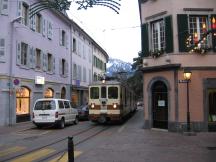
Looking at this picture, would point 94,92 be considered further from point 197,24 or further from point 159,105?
point 197,24

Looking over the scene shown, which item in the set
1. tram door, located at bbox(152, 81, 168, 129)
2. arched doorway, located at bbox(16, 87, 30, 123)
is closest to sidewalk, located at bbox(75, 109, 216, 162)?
tram door, located at bbox(152, 81, 168, 129)

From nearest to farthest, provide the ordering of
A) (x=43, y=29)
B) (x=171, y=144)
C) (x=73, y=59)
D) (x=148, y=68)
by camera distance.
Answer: (x=171, y=144) → (x=148, y=68) → (x=43, y=29) → (x=73, y=59)

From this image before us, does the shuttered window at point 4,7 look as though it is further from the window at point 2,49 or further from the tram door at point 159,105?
the tram door at point 159,105

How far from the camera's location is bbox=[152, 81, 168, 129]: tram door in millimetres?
21391

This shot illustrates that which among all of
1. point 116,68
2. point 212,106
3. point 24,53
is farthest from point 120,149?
point 116,68

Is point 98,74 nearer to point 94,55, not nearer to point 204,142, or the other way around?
point 94,55

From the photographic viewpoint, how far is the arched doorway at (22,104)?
28514 mm

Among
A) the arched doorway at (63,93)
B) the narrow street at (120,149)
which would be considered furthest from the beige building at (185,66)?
the arched doorway at (63,93)

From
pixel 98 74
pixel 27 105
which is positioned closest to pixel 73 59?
pixel 27 105

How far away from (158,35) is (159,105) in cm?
391

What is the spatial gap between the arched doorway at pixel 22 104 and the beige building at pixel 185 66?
11.3m

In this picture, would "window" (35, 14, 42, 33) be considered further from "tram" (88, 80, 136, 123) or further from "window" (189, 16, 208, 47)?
"window" (189, 16, 208, 47)

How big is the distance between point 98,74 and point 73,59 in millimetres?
19719

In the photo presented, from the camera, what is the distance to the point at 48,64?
3578 cm
